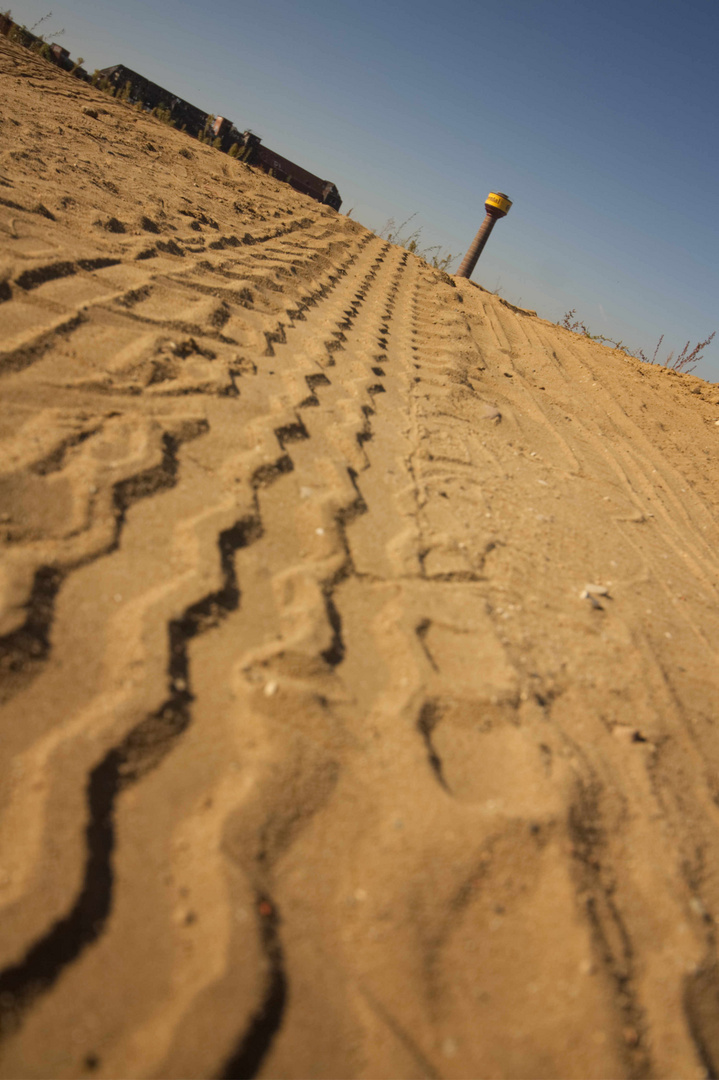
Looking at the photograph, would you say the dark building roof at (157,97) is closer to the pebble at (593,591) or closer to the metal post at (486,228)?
the metal post at (486,228)

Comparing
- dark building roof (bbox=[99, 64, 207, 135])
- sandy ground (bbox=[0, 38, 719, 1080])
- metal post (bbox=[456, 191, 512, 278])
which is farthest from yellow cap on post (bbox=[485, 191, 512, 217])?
sandy ground (bbox=[0, 38, 719, 1080])

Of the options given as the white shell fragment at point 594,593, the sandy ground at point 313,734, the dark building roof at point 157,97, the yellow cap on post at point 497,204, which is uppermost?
the yellow cap on post at point 497,204

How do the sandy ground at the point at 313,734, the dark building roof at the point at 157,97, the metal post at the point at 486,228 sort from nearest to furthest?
the sandy ground at the point at 313,734 < the dark building roof at the point at 157,97 < the metal post at the point at 486,228

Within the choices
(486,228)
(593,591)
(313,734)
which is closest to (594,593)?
(593,591)

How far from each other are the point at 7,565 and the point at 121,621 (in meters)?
0.27

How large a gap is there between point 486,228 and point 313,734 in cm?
1103

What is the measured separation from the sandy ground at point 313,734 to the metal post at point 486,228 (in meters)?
8.67

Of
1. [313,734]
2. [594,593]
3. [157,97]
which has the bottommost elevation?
[313,734]

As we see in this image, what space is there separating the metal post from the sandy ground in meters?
8.67

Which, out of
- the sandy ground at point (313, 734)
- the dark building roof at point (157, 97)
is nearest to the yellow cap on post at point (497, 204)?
the dark building roof at point (157, 97)

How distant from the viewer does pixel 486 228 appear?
10219mm

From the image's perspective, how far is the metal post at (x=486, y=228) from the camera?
33.1 feet

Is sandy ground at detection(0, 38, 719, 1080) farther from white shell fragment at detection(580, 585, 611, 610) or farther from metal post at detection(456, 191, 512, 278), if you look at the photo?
metal post at detection(456, 191, 512, 278)

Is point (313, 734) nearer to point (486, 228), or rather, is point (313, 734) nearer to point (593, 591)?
point (593, 591)
